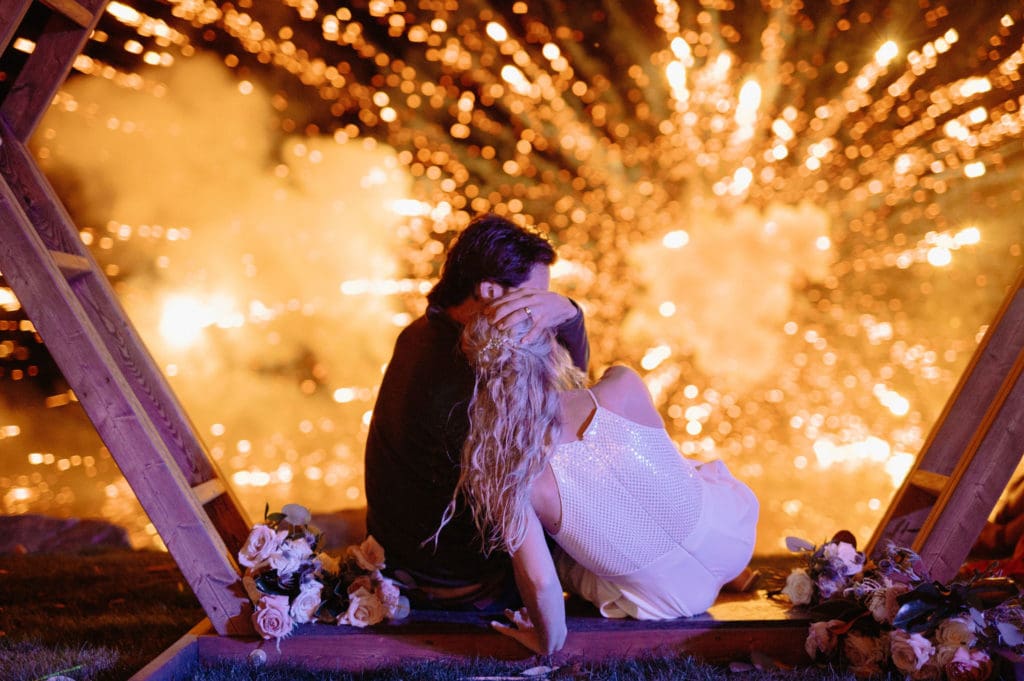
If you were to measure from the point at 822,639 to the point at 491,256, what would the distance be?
1.46m

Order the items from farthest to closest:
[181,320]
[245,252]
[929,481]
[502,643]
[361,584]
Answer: [245,252]
[181,320]
[929,481]
[361,584]
[502,643]

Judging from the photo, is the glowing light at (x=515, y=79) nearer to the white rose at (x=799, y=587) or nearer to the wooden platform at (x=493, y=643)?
the white rose at (x=799, y=587)

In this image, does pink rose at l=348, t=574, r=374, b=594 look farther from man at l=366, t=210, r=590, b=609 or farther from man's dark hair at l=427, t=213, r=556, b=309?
man's dark hair at l=427, t=213, r=556, b=309

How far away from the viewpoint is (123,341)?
3.07 m

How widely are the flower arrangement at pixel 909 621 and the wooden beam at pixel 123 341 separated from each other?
6.35ft

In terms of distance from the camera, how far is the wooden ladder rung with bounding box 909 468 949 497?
3.03 m

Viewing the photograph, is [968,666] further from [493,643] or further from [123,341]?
[123,341]

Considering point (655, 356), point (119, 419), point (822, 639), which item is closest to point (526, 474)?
point (822, 639)

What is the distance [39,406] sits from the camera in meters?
6.62

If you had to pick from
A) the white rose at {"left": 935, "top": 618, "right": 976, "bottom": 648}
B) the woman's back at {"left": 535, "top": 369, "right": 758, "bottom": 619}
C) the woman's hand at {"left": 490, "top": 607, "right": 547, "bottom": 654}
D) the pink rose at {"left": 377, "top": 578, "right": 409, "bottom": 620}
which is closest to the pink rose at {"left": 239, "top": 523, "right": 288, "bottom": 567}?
the pink rose at {"left": 377, "top": 578, "right": 409, "bottom": 620}

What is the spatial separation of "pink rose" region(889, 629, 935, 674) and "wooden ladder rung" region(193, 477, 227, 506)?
6.72 ft

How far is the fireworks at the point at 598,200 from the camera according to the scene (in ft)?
22.8

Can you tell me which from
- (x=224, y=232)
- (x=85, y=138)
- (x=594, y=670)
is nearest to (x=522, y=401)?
(x=594, y=670)

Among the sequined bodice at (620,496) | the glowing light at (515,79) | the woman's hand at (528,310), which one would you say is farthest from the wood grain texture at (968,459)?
the glowing light at (515,79)
